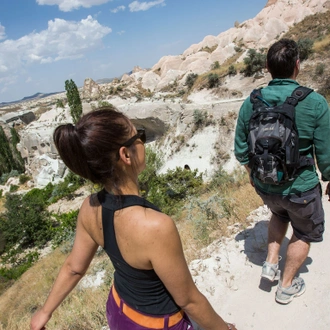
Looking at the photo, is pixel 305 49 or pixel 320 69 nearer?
pixel 320 69

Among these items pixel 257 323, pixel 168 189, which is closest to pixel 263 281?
pixel 257 323

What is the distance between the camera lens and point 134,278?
117 centimetres

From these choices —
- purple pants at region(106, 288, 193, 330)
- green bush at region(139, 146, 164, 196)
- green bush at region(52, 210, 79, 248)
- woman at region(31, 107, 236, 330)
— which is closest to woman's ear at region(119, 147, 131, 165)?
woman at region(31, 107, 236, 330)

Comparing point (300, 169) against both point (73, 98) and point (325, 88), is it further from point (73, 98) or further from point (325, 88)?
point (73, 98)

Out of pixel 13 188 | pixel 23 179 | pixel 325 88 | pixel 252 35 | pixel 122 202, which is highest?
pixel 252 35

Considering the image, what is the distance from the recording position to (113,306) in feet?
4.46

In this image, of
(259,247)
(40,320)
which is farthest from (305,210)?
(40,320)

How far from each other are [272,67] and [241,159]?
68 cm

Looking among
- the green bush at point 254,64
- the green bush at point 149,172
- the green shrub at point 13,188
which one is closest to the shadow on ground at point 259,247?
the green bush at point 149,172

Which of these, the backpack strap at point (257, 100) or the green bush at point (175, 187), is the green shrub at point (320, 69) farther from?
the backpack strap at point (257, 100)

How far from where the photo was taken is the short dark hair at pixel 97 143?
3.37ft

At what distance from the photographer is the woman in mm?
1021

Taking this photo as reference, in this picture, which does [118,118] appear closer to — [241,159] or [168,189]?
[241,159]

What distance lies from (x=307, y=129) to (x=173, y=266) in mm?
1251
